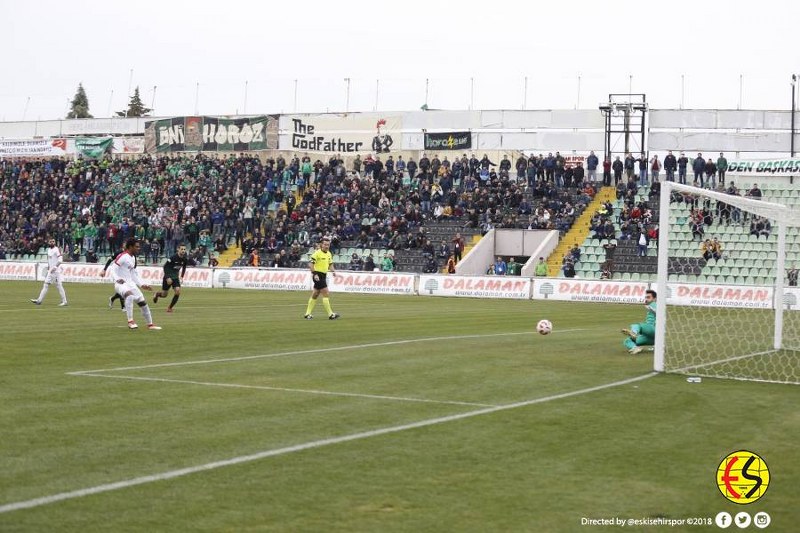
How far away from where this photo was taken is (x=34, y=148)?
7312 cm

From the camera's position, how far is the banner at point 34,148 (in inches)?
2842

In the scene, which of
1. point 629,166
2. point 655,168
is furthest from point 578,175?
point 655,168

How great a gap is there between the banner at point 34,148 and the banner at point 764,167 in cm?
4427

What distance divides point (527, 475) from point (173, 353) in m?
10.6

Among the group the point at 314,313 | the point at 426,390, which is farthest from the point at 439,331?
the point at 426,390

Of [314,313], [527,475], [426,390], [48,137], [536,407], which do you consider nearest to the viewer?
[527,475]

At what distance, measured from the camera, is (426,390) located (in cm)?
1396

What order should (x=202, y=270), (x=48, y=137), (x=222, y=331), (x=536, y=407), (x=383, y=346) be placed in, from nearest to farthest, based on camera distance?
(x=536, y=407), (x=383, y=346), (x=222, y=331), (x=202, y=270), (x=48, y=137)

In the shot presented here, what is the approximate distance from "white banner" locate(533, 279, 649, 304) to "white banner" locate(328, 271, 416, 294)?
592 cm

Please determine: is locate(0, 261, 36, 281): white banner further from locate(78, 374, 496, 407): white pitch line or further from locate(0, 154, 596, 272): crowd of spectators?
locate(78, 374, 496, 407): white pitch line

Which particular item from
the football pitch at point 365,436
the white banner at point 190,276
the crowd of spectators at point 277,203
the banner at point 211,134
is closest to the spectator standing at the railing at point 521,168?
the crowd of spectators at point 277,203

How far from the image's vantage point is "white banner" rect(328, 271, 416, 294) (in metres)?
46.2

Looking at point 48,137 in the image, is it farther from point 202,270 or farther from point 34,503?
point 34,503

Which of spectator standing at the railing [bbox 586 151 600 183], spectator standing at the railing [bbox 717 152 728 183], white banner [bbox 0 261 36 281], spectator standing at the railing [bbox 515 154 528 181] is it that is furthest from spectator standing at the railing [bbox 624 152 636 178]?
white banner [bbox 0 261 36 281]
